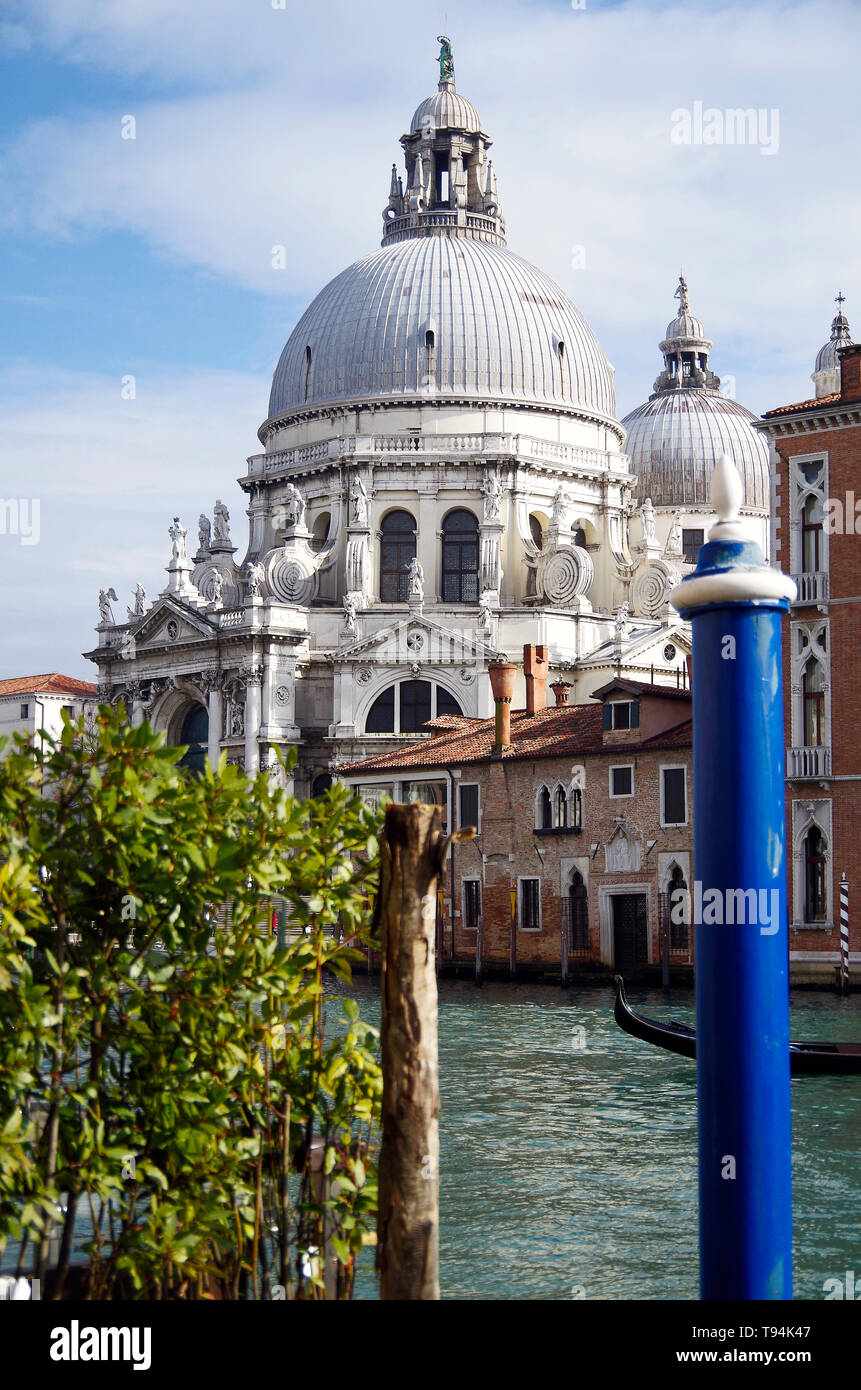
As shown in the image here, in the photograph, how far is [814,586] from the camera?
22.5 m

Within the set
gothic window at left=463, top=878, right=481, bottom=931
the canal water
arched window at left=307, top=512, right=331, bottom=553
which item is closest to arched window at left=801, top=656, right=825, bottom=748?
the canal water

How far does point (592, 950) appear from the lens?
26.6 m

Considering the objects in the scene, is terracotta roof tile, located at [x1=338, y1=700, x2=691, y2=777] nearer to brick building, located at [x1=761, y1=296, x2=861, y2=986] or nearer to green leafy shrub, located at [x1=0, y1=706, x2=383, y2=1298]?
brick building, located at [x1=761, y1=296, x2=861, y2=986]

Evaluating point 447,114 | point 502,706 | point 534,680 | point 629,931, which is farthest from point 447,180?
point 629,931

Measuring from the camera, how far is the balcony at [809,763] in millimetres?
22406

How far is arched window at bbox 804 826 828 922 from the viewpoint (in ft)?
73.4

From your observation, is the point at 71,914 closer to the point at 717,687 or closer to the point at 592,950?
the point at 717,687

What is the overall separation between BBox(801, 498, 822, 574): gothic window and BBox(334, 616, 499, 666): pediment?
63.9ft

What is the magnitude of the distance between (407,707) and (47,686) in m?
15.0

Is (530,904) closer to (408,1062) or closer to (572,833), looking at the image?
(572,833)

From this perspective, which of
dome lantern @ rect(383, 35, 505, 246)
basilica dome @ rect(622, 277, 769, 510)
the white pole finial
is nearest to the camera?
the white pole finial

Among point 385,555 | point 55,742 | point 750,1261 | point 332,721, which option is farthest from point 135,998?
point 385,555

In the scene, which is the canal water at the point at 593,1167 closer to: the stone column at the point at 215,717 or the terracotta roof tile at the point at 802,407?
the terracotta roof tile at the point at 802,407

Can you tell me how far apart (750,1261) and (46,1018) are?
187cm
